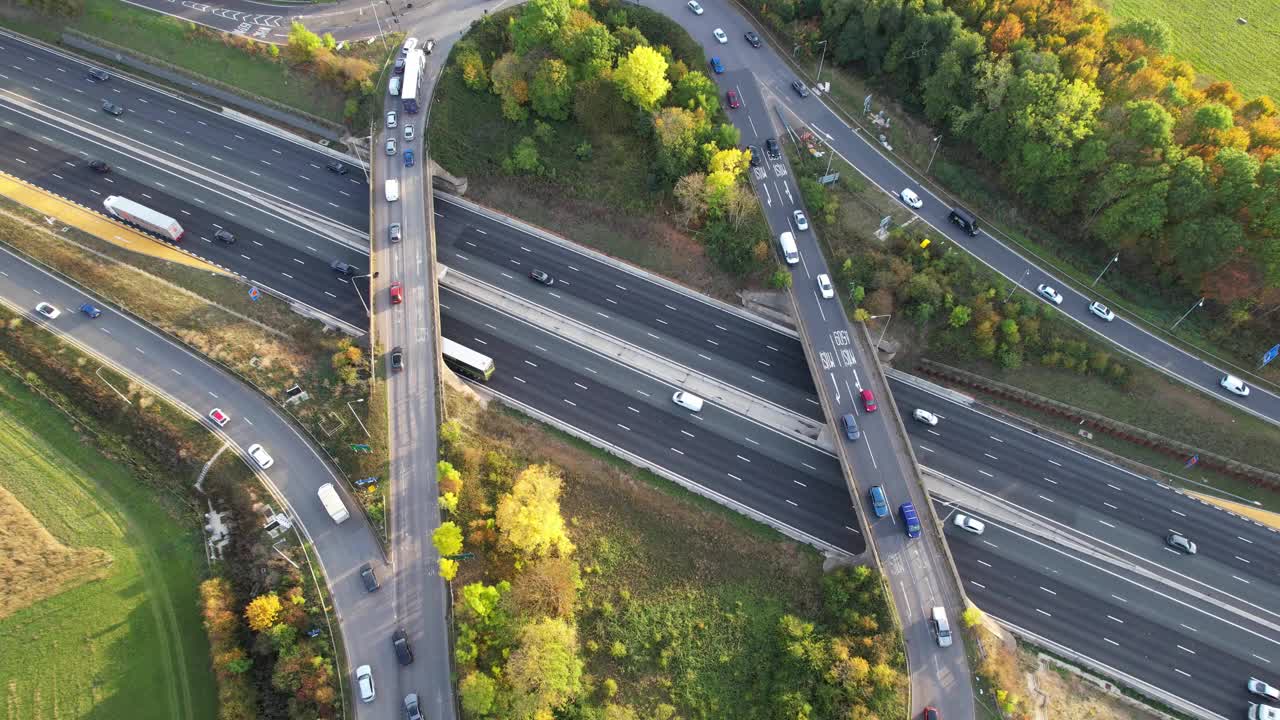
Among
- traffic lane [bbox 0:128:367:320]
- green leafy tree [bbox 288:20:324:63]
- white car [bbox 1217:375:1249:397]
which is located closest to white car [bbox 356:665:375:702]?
traffic lane [bbox 0:128:367:320]

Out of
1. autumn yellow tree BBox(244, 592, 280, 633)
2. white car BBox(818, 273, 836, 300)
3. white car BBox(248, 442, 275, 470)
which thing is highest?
white car BBox(818, 273, 836, 300)

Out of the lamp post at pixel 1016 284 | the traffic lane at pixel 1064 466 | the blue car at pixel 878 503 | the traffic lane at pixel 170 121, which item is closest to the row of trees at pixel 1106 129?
the lamp post at pixel 1016 284

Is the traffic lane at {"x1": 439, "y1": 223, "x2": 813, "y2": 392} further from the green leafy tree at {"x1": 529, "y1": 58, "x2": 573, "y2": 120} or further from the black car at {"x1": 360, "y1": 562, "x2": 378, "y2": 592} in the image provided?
the black car at {"x1": 360, "y1": 562, "x2": 378, "y2": 592}

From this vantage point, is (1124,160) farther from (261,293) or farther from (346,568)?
(261,293)

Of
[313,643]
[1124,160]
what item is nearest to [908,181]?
[1124,160]

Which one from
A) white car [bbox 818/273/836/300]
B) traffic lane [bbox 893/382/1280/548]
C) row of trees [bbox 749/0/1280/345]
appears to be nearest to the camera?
traffic lane [bbox 893/382/1280/548]

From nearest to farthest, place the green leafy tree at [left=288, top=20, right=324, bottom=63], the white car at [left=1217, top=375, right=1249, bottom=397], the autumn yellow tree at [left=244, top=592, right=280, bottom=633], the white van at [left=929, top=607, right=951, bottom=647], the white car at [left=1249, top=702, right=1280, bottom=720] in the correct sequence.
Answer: the white car at [left=1249, top=702, right=1280, bottom=720] → the white van at [left=929, top=607, right=951, bottom=647] → the autumn yellow tree at [left=244, top=592, right=280, bottom=633] → the white car at [left=1217, top=375, right=1249, bottom=397] → the green leafy tree at [left=288, top=20, right=324, bottom=63]

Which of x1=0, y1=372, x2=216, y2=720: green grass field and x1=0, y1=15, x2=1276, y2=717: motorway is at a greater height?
x1=0, y1=15, x2=1276, y2=717: motorway

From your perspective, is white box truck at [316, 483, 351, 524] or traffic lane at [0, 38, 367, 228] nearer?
white box truck at [316, 483, 351, 524]
